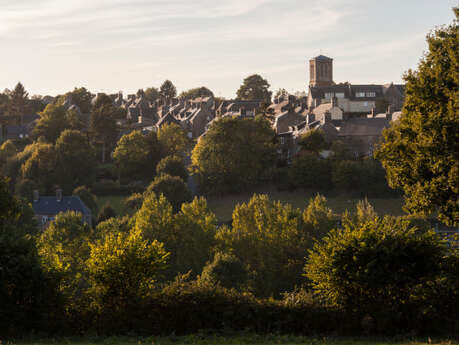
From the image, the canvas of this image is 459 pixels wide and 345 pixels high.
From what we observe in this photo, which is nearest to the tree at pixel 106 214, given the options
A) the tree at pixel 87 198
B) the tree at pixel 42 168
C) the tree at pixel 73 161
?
the tree at pixel 87 198

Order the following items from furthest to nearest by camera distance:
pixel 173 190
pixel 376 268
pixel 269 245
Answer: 1. pixel 173 190
2. pixel 269 245
3. pixel 376 268

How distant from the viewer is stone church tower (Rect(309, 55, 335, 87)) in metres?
170

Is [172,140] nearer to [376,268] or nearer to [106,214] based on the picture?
[106,214]

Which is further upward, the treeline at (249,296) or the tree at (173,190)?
the treeline at (249,296)

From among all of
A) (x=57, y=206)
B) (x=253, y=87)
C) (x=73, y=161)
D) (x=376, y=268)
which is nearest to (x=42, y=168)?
(x=73, y=161)

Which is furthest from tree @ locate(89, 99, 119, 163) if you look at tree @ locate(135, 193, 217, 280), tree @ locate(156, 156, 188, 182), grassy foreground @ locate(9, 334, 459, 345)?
grassy foreground @ locate(9, 334, 459, 345)

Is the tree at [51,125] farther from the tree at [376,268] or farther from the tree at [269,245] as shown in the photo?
the tree at [376,268]

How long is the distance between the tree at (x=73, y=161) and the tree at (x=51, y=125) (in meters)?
15.2

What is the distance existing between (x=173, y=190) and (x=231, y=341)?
6315cm

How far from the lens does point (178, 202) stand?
80.6 meters

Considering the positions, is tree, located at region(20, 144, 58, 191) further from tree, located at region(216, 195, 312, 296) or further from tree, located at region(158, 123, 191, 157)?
tree, located at region(216, 195, 312, 296)

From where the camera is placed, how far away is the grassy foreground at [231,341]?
17612 mm

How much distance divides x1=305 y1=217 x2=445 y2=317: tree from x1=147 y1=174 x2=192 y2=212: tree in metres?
60.2

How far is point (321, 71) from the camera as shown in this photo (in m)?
171
